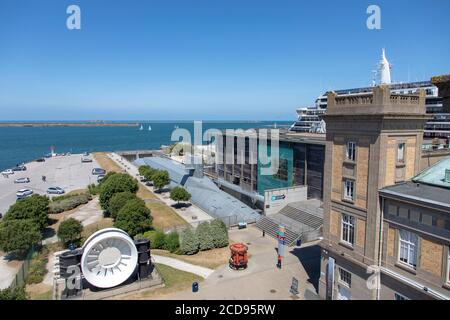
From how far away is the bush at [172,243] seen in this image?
33.2 meters

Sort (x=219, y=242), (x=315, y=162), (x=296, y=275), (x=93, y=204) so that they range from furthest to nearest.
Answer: (x=93, y=204) < (x=315, y=162) < (x=219, y=242) < (x=296, y=275)

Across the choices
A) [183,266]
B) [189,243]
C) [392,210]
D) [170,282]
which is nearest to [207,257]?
[189,243]

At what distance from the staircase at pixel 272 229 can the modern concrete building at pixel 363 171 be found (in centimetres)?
1195

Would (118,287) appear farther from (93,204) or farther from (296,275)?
(93,204)

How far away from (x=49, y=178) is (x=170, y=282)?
66.7 metres

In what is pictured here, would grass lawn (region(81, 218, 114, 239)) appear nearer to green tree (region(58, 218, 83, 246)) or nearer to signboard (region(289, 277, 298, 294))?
green tree (region(58, 218, 83, 246))

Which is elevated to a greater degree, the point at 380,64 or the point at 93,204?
the point at 380,64

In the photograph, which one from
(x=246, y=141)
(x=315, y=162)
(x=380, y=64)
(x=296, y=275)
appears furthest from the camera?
(x=246, y=141)

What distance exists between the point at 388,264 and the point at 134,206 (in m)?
25.5

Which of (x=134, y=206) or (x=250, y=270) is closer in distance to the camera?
(x=250, y=270)

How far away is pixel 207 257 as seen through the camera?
31.8m
